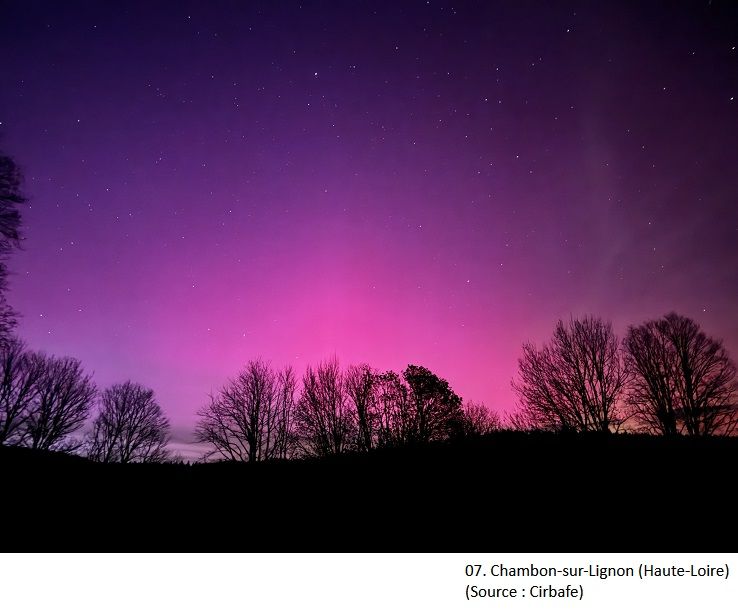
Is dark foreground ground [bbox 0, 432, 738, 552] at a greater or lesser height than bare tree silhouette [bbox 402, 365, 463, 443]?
lesser

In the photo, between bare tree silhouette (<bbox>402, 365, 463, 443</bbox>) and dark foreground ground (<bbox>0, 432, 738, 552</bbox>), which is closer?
dark foreground ground (<bbox>0, 432, 738, 552</bbox>)

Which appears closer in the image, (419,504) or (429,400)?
(419,504)

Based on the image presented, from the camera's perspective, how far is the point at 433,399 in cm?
3197

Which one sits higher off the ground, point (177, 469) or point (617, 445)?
point (617, 445)

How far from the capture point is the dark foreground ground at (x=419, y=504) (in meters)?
5.03

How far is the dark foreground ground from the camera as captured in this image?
503cm

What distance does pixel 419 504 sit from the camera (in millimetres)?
5871

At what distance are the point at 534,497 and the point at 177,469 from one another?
1004 centimetres

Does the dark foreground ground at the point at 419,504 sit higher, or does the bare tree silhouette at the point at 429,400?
the bare tree silhouette at the point at 429,400
